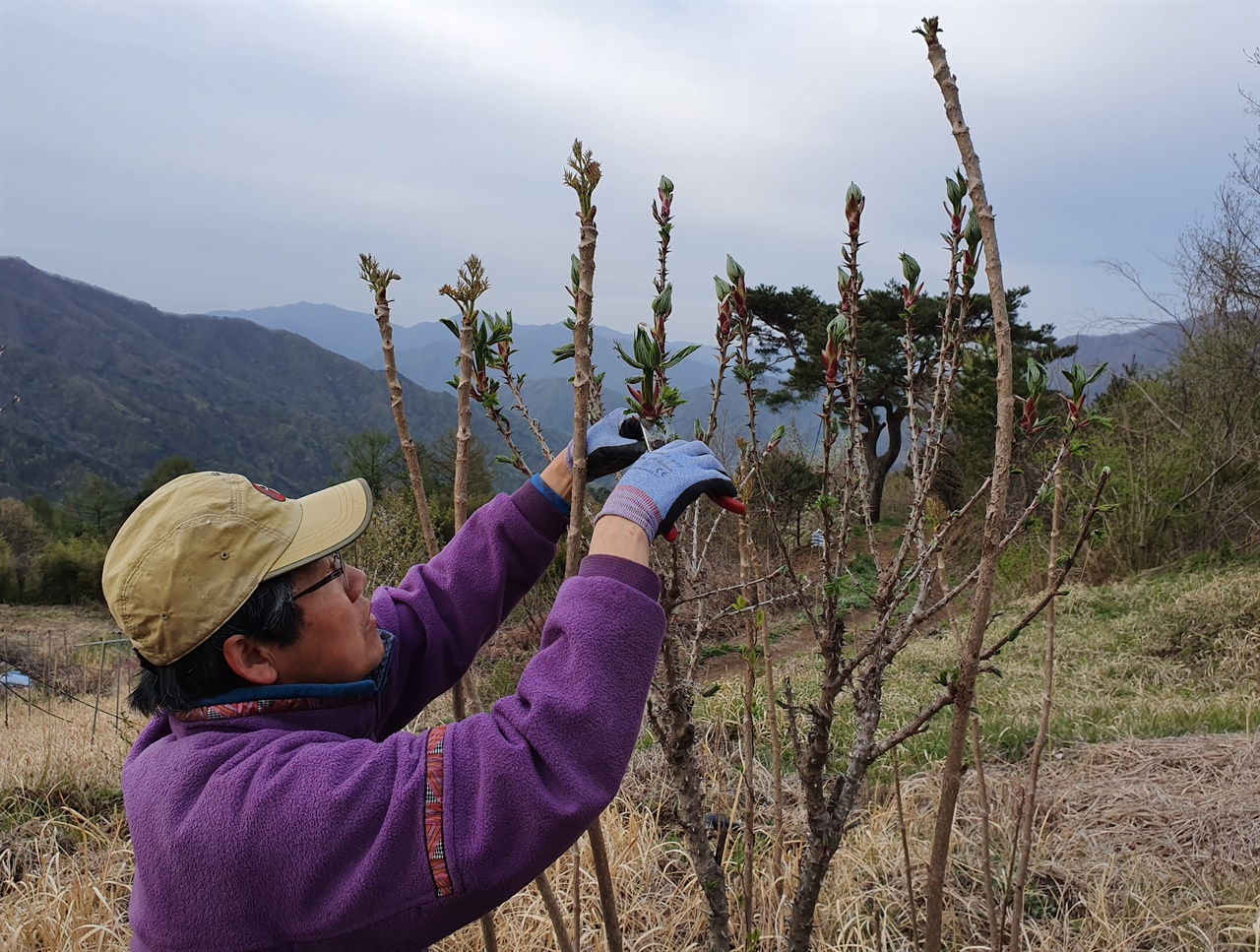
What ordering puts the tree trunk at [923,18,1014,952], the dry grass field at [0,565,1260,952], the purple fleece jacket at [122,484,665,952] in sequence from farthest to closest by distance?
→ the dry grass field at [0,565,1260,952] < the tree trunk at [923,18,1014,952] < the purple fleece jacket at [122,484,665,952]

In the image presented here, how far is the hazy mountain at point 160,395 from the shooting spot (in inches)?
2953

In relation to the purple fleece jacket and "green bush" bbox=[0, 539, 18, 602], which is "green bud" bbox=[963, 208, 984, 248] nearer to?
the purple fleece jacket

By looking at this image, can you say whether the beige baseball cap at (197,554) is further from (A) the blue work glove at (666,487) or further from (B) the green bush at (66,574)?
(B) the green bush at (66,574)

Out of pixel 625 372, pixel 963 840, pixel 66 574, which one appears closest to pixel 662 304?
pixel 625 372

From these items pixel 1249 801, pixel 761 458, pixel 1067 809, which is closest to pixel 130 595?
pixel 761 458

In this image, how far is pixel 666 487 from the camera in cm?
110

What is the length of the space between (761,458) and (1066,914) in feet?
6.79

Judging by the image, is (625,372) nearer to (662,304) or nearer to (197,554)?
(662,304)

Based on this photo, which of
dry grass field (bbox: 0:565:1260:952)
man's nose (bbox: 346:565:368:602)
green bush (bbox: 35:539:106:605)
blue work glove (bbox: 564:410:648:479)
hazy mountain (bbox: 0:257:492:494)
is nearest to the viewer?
man's nose (bbox: 346:565:368:602)

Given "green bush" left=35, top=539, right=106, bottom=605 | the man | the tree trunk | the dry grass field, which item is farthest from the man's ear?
"green bush" left=35, top=539, right=106, bottom=605

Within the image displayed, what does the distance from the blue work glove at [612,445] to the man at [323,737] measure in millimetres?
288

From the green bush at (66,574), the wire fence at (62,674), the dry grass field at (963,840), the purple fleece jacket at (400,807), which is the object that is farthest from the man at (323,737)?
the green bush at (66,574)

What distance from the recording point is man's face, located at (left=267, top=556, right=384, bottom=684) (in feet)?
3.84

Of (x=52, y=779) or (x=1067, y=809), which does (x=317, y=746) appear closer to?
(x=1067, y=809)
